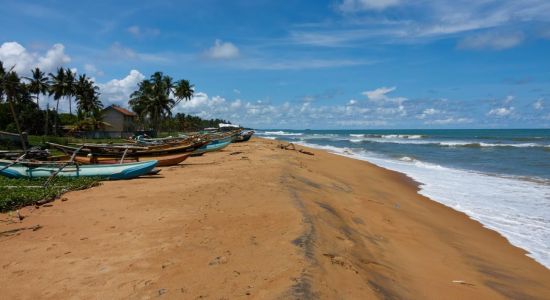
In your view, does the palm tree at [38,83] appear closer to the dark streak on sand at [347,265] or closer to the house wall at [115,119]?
the house wall at [115,119]

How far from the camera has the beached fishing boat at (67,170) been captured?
12.5 meters

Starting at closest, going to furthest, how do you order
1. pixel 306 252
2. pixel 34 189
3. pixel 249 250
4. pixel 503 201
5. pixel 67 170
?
pixel 306 252
pixel 249 250
pixel 34 189
pixel 503 201
pixel 67 170

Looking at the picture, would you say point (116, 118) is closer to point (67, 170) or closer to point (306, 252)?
point (67, 170)

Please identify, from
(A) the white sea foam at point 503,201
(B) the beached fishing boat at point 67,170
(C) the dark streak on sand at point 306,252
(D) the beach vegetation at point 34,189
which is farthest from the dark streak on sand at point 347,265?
(B) the beached fishing boat at point 67,170

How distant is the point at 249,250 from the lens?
17.6 feet

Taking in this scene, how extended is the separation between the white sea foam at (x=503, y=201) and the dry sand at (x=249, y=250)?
0.53 m

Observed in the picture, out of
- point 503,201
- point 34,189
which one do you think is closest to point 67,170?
point 34,189

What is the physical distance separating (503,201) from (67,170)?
→ 13021 millimetres

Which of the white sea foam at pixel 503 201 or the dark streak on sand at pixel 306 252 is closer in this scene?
the dark streak on sand at pixel 306 252

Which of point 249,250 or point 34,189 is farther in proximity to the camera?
point 34,189

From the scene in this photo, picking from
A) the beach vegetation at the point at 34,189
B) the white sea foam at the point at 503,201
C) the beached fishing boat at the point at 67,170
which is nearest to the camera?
the beach vegetation at the point at 34,189

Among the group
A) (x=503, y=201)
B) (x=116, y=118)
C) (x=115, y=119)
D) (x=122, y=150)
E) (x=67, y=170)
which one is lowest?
(x=503, y=201)

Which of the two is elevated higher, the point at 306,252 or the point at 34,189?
the point at 306,252

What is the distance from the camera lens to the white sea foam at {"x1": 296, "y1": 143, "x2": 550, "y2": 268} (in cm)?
878
